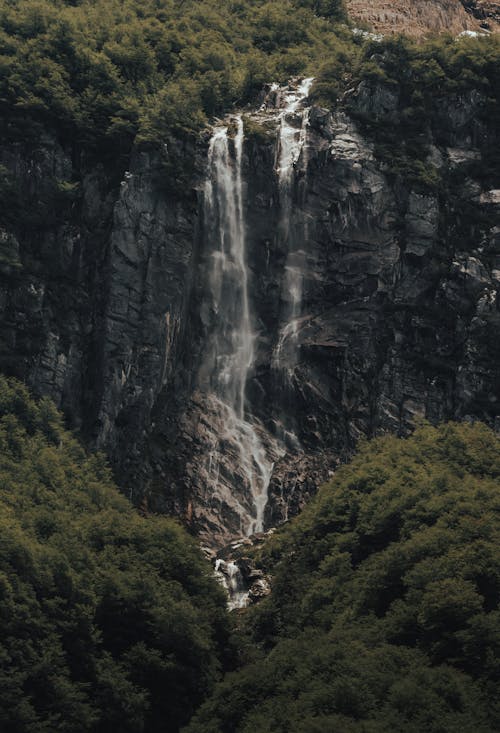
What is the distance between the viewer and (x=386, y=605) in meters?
88.4

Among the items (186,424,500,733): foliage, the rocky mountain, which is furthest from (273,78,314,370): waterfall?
the rocky mountain

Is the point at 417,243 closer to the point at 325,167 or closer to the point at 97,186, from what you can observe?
the point at 325,167

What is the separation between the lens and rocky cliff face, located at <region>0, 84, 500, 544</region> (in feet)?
356

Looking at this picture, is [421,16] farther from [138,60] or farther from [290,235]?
[290,235]

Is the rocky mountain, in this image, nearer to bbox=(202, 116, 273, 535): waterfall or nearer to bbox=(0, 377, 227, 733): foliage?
bbox=(202, 116, 273, 535): waterfall

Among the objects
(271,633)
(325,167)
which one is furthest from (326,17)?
(271,633)

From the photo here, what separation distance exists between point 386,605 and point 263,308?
31423 mm

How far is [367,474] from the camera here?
99.2 meters

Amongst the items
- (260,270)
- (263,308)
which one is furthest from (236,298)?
(260,270)

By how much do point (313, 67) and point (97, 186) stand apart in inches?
890

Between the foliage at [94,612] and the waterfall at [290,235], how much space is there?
17.7m

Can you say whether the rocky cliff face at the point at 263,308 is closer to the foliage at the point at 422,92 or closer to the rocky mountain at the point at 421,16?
the foliage at the point at 422,92

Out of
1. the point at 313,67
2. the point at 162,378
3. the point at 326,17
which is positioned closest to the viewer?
the point at 162,378

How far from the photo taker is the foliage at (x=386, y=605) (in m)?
76.8
